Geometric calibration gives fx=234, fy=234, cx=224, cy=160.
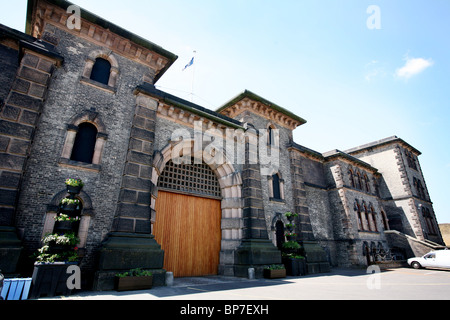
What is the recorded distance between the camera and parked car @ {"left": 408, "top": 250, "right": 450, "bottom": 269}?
1439cm

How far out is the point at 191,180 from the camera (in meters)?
11.3

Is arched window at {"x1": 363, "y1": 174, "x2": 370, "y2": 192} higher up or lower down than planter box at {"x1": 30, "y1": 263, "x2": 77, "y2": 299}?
higher up

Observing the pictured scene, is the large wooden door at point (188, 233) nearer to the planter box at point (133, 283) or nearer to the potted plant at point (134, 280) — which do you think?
the potted plant at point (134, 280)

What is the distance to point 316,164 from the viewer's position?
18.6 metres

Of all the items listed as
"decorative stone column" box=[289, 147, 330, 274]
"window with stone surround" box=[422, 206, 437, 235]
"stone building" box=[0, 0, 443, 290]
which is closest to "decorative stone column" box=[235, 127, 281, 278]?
"stone building" box=[0, 0, 443, 290]

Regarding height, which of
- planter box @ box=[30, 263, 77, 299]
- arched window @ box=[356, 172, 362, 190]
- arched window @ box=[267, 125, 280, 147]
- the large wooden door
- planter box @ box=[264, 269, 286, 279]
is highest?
arched window @ box=[267, 125, 280, 147]

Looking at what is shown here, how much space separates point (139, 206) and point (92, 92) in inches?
184

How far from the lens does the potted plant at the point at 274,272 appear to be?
9736mm

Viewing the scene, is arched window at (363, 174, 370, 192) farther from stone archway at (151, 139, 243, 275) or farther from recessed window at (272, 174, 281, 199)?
stone archway at (151, 139, 243, 275)

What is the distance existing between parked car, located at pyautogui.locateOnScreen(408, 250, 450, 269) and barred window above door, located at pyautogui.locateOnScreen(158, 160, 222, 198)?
14.6 m

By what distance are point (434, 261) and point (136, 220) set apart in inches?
721

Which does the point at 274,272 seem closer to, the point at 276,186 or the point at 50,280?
the point at 276,186
